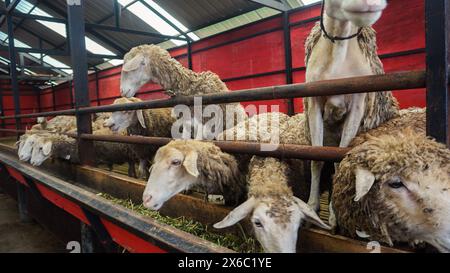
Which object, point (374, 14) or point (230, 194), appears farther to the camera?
point (230, 194)

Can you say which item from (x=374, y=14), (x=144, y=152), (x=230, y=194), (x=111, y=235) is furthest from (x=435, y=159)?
(x=144, y=152)

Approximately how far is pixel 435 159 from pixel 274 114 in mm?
1719

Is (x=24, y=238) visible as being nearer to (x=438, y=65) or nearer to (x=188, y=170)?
(x=188, y=170)

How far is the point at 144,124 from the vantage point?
3.91m

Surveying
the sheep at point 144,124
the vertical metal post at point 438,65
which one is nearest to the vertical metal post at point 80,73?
the sheep at point 144,124

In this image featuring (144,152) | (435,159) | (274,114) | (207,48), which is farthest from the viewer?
(207,48)

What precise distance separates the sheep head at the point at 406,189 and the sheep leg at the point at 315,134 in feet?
1.61

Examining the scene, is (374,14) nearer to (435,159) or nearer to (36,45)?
(435,159)

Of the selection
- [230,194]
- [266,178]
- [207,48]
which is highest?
[207,48]

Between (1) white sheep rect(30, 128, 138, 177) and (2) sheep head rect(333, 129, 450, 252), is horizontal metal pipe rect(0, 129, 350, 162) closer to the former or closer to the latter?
(2) sheep head rect(333, 129, 450, 252)

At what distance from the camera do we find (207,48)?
10.1 metres

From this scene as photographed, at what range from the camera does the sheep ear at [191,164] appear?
1689mm

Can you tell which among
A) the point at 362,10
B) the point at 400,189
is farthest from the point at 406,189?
the point at 362,10

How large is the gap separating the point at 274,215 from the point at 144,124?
2751mm
